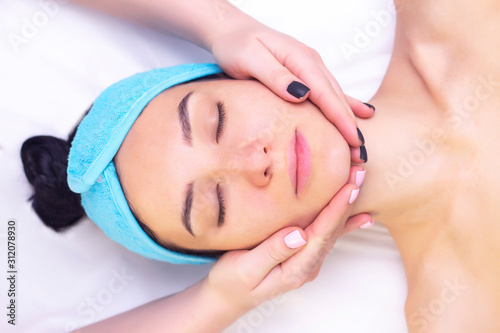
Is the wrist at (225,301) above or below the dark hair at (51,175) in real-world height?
below

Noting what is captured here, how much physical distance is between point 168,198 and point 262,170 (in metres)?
0.25

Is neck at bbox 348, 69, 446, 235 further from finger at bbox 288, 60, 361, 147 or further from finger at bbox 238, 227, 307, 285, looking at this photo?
finger at bbox 238, 227, 307, 285

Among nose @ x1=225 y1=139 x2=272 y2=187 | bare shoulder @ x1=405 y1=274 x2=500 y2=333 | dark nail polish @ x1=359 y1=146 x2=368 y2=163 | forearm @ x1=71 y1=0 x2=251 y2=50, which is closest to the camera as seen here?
nose @ x1=225 y1=139 x2=272 y2=187

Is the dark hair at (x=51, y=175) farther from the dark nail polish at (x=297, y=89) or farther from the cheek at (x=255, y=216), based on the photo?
the dark nail polish at (x=297, y=89)

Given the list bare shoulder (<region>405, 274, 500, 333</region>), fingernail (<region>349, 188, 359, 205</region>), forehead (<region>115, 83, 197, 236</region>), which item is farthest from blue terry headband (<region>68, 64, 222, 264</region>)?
bare shoulder (<region>405, 274, 500, 333</region>)

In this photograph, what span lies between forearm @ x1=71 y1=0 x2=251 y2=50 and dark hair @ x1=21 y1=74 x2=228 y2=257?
0.20 metres

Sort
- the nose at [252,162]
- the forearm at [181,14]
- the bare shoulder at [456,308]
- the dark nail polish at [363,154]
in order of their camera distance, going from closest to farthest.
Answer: the nose at [252,162] → the dark nail polish at [363,154] → the bare shoulder at [456,308] → the forearm at [181,14]

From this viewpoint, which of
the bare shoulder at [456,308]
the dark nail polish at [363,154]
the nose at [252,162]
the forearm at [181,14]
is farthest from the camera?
the forearm at [181,14]

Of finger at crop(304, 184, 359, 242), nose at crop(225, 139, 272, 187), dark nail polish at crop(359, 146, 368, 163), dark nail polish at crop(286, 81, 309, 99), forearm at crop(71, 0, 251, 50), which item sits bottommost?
finger at crop(304, 184, 359, 242)

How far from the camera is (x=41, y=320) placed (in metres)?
1.55

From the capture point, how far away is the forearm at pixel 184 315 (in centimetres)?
→ 139

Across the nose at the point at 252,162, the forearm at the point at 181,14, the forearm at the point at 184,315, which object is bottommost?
the forearm at the point at 184,315

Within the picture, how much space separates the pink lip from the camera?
1134mm

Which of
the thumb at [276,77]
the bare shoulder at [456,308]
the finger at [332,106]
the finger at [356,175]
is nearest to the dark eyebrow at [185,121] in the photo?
the thumb at [276,77]
